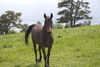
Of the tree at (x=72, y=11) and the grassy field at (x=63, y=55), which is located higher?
the tree at (x=72, y=11)

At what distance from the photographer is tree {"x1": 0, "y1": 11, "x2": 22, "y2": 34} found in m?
34.8

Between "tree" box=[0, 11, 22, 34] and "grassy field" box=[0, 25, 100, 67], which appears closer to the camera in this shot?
"grassy field" box=[0, 25, 100, 67]

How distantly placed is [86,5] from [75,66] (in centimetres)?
2856

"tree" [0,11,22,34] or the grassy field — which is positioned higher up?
"tree" [0,11,22,34]

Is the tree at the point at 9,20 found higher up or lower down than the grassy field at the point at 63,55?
higher up

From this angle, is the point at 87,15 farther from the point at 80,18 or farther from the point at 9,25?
the point at 9,25

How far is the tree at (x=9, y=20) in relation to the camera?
34.8m

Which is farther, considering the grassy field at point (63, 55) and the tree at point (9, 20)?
the tree at point (9, 20)

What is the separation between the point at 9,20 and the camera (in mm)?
35344

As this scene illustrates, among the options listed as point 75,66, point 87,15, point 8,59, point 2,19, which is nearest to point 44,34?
point 75,66

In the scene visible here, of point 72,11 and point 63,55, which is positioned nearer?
point 63,55

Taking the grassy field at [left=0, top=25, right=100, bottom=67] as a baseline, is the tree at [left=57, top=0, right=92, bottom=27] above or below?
above

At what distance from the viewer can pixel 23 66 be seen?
234 inches

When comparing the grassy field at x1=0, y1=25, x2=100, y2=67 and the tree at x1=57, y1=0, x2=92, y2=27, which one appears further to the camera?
the tree at x1=57, y1=0, x2=92, y2=27
